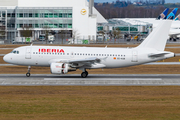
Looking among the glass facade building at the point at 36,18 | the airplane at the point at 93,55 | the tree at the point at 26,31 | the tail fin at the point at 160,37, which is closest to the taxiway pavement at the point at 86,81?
the airplane at the point at 93,55

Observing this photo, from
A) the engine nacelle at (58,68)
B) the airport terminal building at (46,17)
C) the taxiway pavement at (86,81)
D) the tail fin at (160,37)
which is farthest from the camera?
the airport terminal building at (46,17)

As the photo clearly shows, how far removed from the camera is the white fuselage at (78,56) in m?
40.3

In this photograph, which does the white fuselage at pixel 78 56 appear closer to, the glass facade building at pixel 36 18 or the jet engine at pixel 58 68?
the jet engine at pixel 58 68

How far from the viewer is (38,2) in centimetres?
12744

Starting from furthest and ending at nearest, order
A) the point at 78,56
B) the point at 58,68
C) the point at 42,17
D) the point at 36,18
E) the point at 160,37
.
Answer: the point at 42,17 → the point at 36,18 → the point at 160,37 → the point at 78,56 → the point at 58,68

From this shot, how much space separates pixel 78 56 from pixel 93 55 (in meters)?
1.94

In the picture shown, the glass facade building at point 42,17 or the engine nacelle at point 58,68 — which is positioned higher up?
the glass facade building at point 42,17

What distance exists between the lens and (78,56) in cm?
4053

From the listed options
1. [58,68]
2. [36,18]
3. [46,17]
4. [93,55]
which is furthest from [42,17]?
[58,68]

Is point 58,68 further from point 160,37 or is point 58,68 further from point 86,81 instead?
point 160,37
